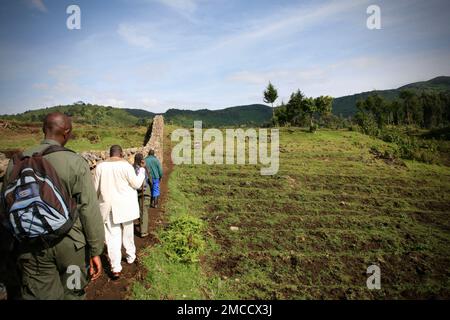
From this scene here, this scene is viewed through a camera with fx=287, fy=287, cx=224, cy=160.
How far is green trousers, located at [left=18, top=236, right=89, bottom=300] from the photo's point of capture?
2.57m

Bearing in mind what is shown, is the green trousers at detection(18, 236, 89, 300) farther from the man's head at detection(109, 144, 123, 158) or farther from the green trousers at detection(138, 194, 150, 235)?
the green trousers at detection(138, 194, 150, 235)

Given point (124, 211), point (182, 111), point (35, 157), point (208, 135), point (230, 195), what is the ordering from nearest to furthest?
point (35, 157), point (124, 211), point (230, 195), point (208, 135), point (182, 111)

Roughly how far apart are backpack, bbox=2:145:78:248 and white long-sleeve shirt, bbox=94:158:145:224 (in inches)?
80.9

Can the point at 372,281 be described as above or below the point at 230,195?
below

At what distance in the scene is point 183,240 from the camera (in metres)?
6.46

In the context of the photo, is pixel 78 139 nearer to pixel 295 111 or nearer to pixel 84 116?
pixel 295 111

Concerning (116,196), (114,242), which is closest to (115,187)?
(116,196)

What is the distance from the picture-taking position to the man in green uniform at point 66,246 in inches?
102

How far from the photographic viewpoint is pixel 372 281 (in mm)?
5879

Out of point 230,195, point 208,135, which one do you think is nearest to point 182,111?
point 208,135

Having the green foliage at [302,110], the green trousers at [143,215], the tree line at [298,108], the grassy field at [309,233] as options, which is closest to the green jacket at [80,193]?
the grassy field at [309,233]

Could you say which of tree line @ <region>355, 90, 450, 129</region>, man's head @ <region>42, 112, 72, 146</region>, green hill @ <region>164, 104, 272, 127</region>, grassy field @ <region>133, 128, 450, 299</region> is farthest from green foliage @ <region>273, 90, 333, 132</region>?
green hill @ <region>164, 104, 272, 127</region>
